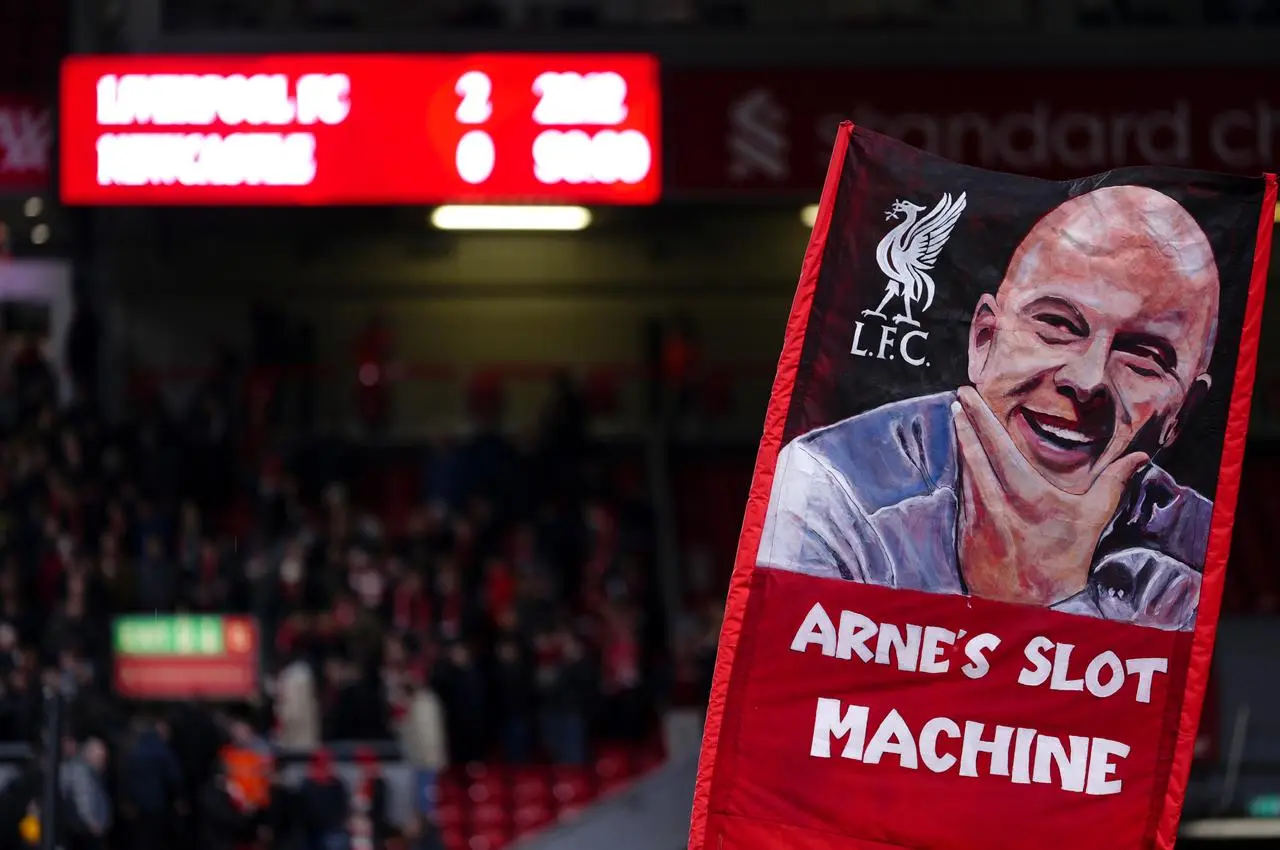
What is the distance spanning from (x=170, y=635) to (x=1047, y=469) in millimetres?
13450

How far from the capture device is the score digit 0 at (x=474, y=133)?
64.7 ft

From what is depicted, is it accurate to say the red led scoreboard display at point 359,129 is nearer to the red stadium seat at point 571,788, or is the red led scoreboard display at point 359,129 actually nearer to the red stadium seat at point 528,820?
the red stadium seat at point 571,788

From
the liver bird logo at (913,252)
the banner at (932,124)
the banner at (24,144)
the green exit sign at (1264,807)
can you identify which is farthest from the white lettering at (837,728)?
the banner at (24,144)

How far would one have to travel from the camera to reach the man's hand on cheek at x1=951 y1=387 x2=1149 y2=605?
15.9ft

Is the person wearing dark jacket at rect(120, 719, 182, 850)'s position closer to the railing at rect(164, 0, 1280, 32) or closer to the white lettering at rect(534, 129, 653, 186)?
the white lettering at rect(534, 129, 653, 186)

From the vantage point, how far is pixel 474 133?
64.8 ft

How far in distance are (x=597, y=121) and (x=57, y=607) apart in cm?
600

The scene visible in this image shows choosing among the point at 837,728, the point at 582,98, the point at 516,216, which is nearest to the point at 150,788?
the point at 582,98

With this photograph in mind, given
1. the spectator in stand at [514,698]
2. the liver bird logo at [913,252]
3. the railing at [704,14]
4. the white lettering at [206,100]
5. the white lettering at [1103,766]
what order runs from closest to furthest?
the white lettering at [1103,766] → the liver bird logo at [913,252] → the spectator in stand at [514,698] → the white lettering at [206,100] → the railing at [704,14]

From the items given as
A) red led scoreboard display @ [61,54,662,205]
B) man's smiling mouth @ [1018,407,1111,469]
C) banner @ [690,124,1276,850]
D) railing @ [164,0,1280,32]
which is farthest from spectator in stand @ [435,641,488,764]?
man's smiling mouth @ [1018,407,1111,469]

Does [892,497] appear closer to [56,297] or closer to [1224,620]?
[1224,620]

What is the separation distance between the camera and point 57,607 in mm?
17516

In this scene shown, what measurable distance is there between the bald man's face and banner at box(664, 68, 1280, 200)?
52.1ft

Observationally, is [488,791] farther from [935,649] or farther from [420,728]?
[935,649]
